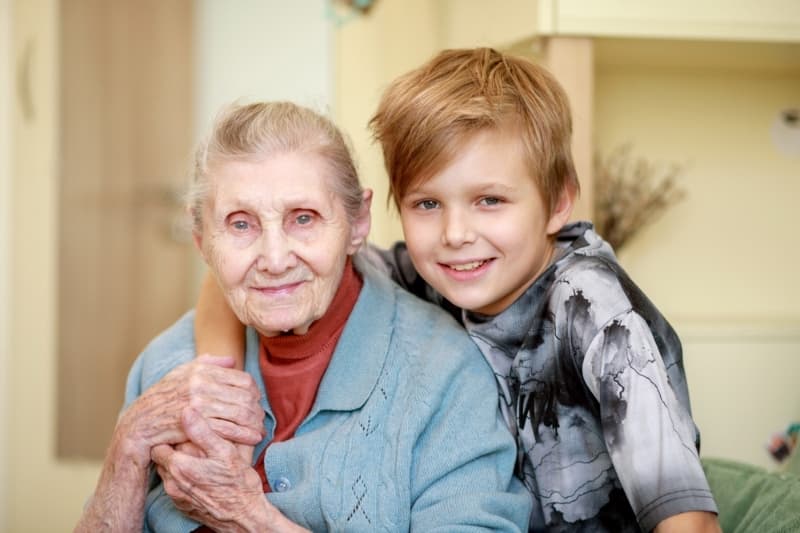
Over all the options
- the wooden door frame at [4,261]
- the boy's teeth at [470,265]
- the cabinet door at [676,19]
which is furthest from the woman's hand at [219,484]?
the wooden door frame at [4,261]

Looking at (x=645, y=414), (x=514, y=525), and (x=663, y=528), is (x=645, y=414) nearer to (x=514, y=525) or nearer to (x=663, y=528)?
(x=663, y=528)

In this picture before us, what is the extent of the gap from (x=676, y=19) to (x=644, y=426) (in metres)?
1.08

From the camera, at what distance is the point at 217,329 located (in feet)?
5.29

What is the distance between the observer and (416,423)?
1.39 m

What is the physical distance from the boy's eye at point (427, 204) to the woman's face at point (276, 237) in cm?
13

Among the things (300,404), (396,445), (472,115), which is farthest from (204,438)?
(472,115)

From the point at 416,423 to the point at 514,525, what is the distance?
0.21 meters

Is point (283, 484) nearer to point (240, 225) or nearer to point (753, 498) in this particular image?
point (240, 225)

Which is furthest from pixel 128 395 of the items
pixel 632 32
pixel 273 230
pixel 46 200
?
pixel 46 200

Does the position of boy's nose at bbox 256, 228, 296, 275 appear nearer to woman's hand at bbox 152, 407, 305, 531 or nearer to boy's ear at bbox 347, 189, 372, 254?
boy's ear at bbox 347, 189, 372, 254

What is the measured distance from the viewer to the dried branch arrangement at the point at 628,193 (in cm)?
244

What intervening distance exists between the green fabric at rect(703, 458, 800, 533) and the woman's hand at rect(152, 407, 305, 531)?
78 centimetres

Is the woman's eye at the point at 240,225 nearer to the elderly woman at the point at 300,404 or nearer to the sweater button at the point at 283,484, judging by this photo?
the elderly woman at the point at 300,404

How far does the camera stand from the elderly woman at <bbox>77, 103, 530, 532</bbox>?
1.37 meters
